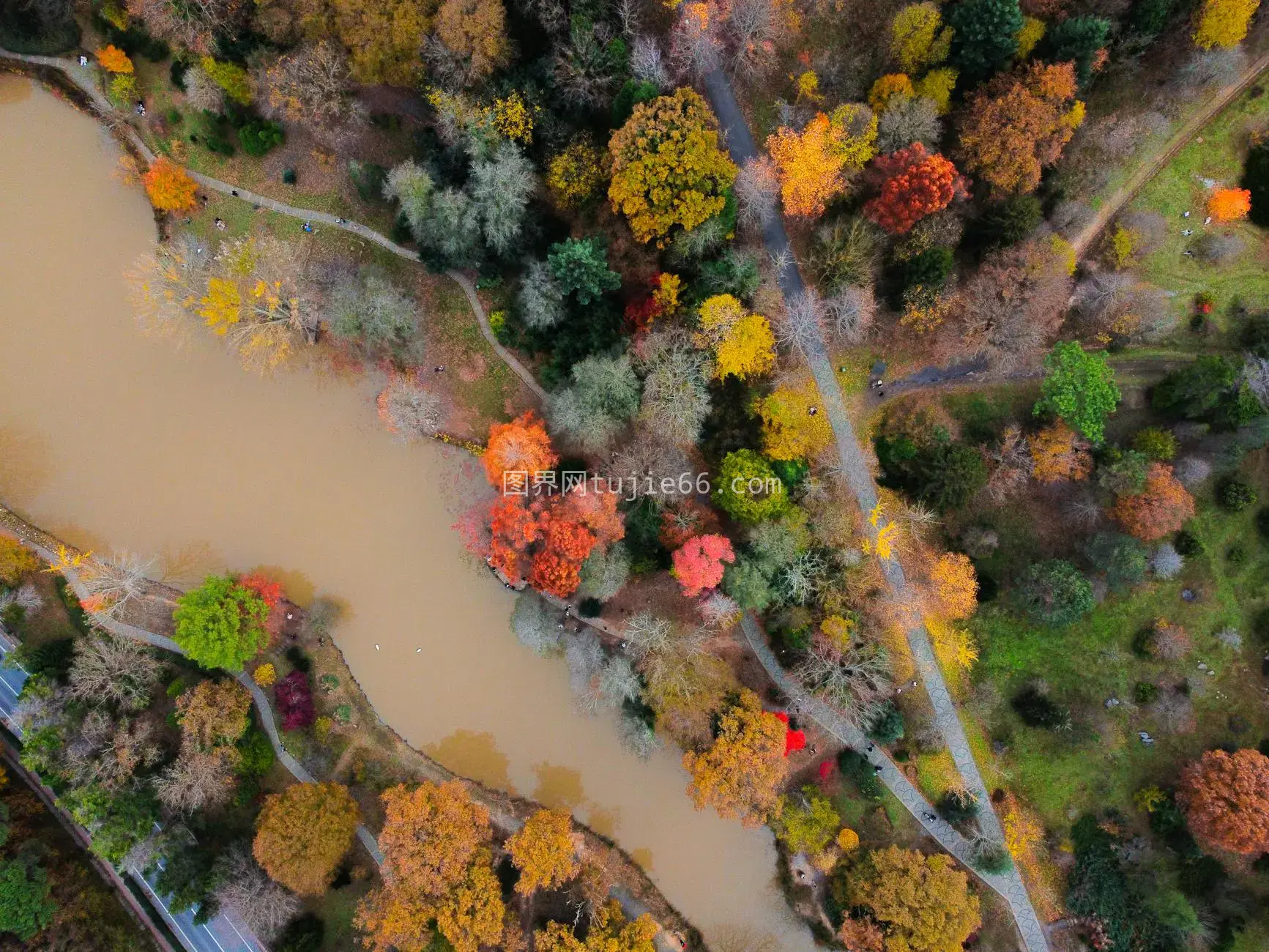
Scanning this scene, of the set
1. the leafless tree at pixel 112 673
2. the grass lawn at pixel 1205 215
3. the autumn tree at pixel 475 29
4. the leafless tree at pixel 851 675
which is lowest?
the leafless tree at pixel 112 673

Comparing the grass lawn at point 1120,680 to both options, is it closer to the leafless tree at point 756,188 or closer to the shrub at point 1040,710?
the shrub at point 1040,710

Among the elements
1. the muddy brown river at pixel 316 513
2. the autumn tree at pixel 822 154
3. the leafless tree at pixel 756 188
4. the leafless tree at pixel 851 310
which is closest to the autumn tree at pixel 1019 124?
the autumn tree at pixel 822 154

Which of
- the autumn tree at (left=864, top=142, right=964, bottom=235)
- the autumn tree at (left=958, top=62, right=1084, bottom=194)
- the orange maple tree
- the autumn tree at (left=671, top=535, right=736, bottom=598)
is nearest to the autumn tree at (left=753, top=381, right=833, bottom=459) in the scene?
the autumn tree at (left=671, top=535, right=736, bottom=598)

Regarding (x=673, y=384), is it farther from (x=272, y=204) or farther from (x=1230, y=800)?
(x=1230, y=800)

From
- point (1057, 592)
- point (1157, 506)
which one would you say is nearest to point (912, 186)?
point (1157, 506)

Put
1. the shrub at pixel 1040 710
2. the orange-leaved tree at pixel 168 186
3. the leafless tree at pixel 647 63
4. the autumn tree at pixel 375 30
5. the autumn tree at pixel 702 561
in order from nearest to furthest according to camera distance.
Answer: the autumn tree at pixel 375 30 < the leafless tree at pixel 647 63 < the autumn tree at pixel 702 561 < the shrub at pixel 1040 710 < the orange-leaved tree at pixel 168 186

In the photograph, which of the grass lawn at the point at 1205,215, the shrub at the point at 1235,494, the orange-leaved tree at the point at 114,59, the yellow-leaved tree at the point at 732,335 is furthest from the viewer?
the orange-leaved tree at the point at 114,59

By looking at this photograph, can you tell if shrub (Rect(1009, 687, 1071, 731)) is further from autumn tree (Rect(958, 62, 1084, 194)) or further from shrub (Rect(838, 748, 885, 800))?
autumn tree (Rect(958, 62, 1084, 194))
